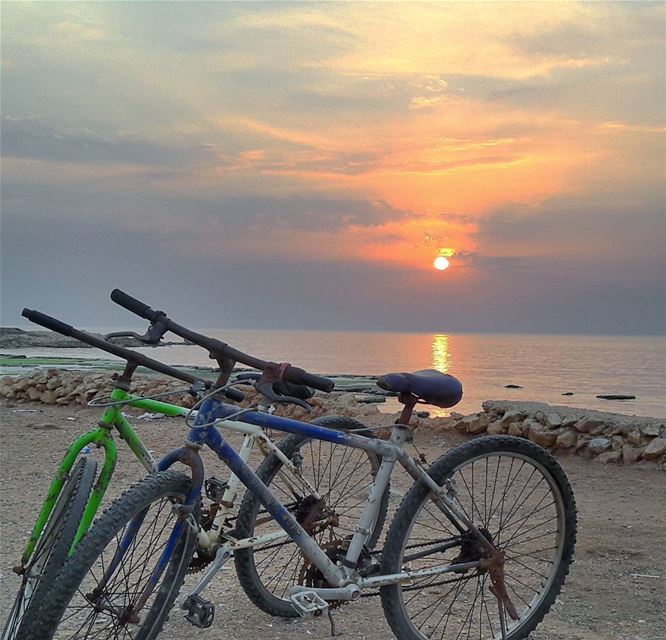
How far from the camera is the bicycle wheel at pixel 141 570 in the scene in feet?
9.29

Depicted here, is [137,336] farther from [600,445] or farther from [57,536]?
[600,445]

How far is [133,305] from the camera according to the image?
2963mm

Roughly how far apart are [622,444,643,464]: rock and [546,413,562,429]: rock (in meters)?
0.86

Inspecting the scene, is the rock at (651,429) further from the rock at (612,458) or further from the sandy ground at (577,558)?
the sandy ground at (577,558)

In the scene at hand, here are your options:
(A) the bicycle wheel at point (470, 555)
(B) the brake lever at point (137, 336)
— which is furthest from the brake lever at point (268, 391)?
(A) the bicycle wheel at point (470, 555)

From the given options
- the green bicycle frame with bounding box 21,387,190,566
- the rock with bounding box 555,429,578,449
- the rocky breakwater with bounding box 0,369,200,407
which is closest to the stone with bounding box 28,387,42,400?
the rocky breakwater with bounding box 0,369,200,407

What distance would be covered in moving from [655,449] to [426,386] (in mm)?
6188

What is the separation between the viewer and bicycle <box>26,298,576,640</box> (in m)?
2.84

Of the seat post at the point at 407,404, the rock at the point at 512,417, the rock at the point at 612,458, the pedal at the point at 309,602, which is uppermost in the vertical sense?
the seat post at the point at 407,404

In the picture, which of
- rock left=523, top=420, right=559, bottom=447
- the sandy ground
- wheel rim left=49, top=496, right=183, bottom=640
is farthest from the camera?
rock left=523, top=420, right=559, bottom=447

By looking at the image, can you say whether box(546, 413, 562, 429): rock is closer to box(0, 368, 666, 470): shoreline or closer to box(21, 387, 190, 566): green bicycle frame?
box(0, 368, 666, 470): shoreline

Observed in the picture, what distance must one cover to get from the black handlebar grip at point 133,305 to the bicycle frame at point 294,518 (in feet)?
1.31

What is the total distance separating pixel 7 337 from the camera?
5219cm

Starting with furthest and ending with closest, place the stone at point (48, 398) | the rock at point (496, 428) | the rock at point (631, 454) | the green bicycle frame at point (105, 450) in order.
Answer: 1. the stone at point (48, 398)
2. the rock at point (496, 428)
3. the rock at point (631, 454)
4. the green bicycle frame at point (105, 450)
